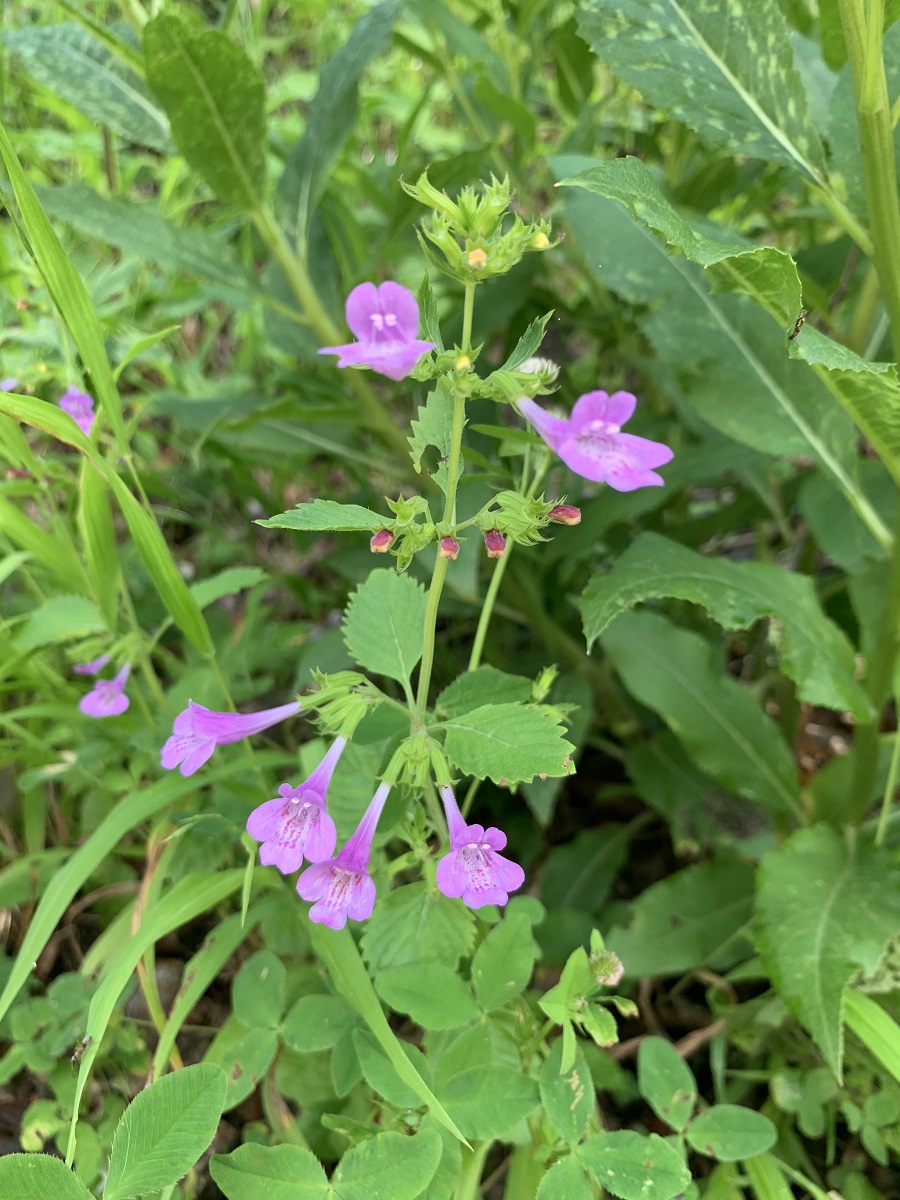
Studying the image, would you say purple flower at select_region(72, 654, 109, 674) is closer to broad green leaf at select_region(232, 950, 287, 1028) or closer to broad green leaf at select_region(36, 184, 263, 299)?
broad green leaf at select_region(232, 950, 287, 1028)

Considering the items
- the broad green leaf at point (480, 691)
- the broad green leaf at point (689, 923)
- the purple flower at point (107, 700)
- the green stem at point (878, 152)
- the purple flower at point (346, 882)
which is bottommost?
the broad green leaf at point (689, 923)

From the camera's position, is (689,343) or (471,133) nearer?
(689,343)

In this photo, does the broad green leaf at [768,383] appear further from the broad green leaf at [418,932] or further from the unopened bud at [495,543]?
the broad green leaf at [418,932]

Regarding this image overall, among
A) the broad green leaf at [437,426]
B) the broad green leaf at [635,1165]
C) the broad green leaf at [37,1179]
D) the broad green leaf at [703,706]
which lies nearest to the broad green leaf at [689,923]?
the broad green leaf at [703,706]

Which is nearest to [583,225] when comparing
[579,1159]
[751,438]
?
[751,438]

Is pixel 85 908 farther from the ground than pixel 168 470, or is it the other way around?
pixel 168 470

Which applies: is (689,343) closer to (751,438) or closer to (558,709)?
(751,438)

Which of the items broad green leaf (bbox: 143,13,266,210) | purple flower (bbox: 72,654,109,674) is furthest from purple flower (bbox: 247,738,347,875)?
broad green leaf (bbox: 143,13,266,210)
